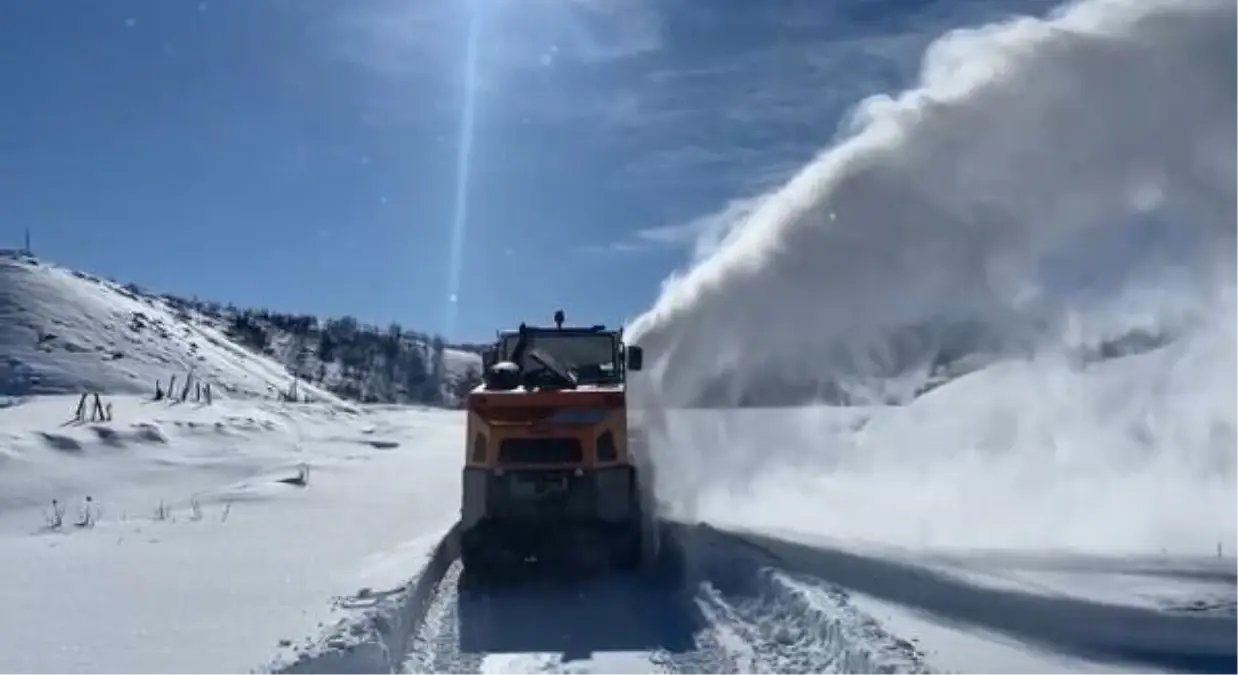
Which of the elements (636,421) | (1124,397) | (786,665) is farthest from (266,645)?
(1124,397)

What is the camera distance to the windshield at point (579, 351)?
1464 centimetres

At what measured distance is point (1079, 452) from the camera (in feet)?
66.4

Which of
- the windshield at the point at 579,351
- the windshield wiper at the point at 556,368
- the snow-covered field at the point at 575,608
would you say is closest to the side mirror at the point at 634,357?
the windshield at the point at 579,351

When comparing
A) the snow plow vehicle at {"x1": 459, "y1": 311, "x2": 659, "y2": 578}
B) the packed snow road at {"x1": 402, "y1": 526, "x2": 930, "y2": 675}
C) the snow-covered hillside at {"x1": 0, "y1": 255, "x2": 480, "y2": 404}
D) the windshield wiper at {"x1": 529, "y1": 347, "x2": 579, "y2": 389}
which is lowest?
the packed snow road at {"x1": 402, "y1": 526, "x2": 930, "y2": 675}

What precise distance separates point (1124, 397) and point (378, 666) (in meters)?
17.9

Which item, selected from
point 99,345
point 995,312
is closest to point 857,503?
point 995,312

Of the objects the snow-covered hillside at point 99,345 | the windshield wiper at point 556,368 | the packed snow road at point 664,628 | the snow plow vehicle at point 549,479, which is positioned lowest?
the packed snow road at point 664,628

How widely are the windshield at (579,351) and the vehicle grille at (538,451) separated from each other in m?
1.80

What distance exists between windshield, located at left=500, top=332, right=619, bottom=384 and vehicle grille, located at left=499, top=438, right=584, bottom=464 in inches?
71.0

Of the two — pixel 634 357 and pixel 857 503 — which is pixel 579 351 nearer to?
pixel 634 357

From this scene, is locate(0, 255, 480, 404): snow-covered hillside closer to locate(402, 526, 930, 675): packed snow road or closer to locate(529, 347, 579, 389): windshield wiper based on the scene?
locate(529, 347, 579, 389): windshield wiper

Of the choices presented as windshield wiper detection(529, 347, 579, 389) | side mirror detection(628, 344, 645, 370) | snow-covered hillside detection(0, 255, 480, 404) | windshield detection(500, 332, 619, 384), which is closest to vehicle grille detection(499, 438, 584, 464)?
windshield wiper detection(529, 347, 579, 389)

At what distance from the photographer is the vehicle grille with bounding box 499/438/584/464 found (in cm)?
1285

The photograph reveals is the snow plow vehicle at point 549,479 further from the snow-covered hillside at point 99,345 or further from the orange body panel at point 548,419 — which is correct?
the snow-covered hillside at point 99,345
